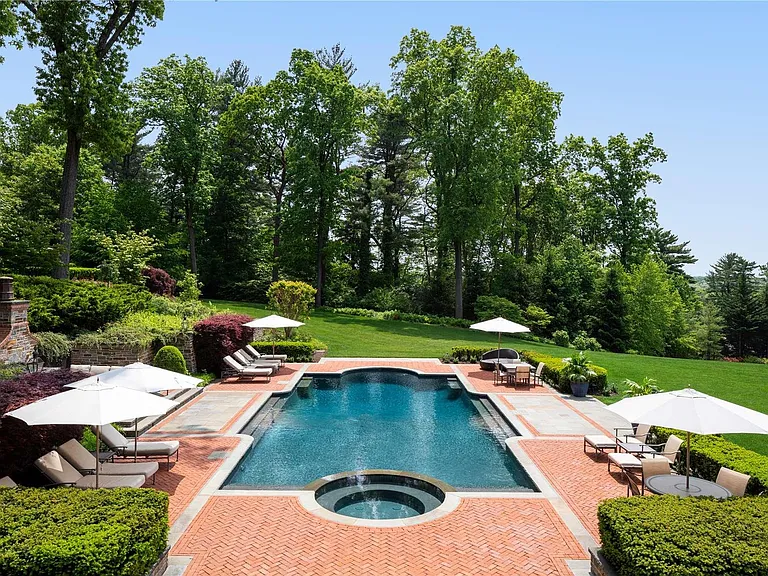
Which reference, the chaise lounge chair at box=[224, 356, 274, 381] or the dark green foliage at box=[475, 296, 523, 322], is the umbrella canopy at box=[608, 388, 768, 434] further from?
the dark green foliage at box=[475, 296, 523, 322]

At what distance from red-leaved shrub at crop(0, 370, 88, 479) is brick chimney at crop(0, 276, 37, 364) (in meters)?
5.84

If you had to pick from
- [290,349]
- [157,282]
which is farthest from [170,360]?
[157,282]

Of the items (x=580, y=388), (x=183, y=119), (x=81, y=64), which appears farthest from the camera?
(x=183, y=119)

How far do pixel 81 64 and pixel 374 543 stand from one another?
75.4 ft

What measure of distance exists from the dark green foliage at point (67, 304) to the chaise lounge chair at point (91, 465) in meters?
9.20

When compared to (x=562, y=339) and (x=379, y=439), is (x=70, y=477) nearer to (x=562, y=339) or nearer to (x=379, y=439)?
(x=379, y=439)

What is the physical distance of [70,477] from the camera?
8.88m

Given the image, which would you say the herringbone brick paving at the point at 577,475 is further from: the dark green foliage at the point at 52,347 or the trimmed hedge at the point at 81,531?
the dark green foliage at the point at 52,347

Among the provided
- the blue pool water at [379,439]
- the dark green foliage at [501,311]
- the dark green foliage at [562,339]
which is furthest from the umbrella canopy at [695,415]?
the dark green foliage at [501,311]

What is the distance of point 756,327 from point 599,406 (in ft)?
166

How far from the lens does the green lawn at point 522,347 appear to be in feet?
61.7

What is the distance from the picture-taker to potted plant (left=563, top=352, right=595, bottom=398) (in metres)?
17.7

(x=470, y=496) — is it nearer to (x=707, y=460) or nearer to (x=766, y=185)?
(x=707, y=460)

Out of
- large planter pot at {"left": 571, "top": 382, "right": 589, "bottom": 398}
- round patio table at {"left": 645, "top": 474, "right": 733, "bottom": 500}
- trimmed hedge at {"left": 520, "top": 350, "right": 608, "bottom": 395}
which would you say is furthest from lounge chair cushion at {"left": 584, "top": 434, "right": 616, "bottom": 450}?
trimmed hedge at {"left": 520, "top": 350, "right": 608, "bottom": 395}
